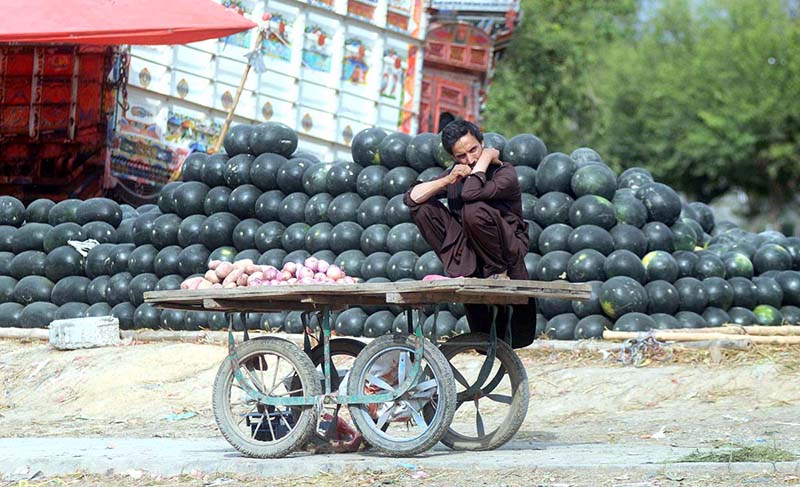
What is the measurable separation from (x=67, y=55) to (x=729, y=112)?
77.3ft

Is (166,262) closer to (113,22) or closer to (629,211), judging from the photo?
(113,22)

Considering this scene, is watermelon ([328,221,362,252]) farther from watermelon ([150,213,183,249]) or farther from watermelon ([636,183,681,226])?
watermelon ([636,183,681,226])

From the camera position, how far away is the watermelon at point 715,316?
11664mm

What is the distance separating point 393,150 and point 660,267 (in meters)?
3.00

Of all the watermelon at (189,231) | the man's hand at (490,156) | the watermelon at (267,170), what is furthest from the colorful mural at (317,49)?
the man's hand at (490,156)

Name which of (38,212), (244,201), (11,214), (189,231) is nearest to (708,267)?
(244,201)

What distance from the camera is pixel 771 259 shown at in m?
13.1

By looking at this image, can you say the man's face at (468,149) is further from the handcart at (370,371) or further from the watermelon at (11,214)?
the watermelon at (11,214)

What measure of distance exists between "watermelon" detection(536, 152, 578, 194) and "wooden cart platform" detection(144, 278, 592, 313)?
5662 millimetres

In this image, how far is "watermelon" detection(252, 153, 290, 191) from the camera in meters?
12.7

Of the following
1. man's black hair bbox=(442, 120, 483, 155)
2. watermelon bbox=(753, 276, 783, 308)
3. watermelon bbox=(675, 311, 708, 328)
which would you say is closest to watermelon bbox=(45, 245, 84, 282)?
watermelon bbox=(675, 311, 708, 328)

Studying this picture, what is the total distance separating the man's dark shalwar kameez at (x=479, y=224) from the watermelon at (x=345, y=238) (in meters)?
5.44

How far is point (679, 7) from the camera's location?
4144cm

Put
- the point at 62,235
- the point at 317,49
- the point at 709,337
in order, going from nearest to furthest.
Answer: the point at 709,337 → the point at 62,235 → the point at 317,49
